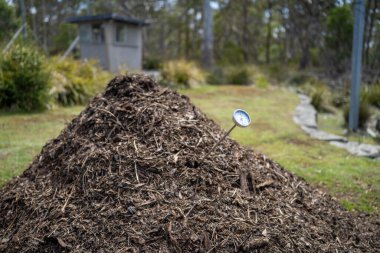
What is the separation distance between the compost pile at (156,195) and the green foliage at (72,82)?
19.3 ft

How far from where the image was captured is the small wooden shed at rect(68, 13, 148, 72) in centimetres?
1543

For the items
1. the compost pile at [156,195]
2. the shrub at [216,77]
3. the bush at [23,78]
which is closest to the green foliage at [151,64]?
the shrub at [216,77]

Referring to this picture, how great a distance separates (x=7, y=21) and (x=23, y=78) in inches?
79.4

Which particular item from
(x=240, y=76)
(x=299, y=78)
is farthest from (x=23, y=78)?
(x=299, y=78)

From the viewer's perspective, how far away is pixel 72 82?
890cm

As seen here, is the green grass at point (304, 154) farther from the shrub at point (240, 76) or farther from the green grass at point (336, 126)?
the shrub at point (240, 76)

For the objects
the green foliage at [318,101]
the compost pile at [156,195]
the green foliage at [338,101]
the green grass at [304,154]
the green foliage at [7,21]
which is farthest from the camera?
the green foliage at [338,101]

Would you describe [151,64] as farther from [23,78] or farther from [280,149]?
[280,149]

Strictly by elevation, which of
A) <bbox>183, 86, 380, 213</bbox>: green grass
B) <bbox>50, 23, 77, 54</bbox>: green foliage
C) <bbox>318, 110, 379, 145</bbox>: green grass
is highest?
<bbox>50, 23, 77, 54</bbox>: green foliage

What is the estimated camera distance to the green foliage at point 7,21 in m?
8.16

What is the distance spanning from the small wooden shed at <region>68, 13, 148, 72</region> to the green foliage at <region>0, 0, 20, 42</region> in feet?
20.0

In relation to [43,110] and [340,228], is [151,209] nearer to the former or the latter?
[340,228]

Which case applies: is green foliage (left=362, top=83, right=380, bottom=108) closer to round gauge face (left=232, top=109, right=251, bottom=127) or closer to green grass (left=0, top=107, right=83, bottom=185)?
green grass (left=0, top=107, right=83, bottom=185)

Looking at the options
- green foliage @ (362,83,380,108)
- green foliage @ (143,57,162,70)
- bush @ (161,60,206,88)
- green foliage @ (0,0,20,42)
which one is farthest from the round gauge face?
green foliage @ (143,57,162,70)
